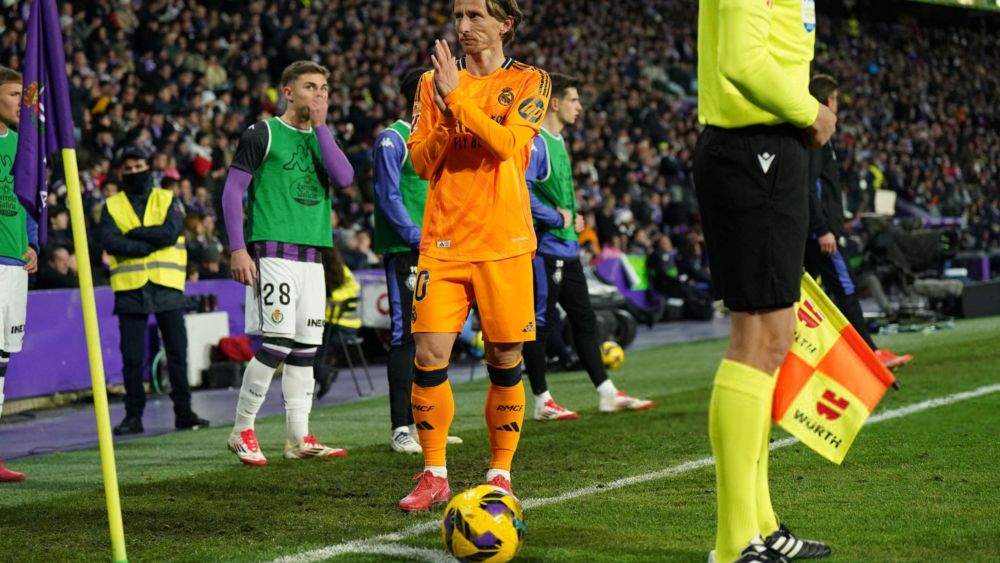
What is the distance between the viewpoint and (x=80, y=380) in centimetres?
1160

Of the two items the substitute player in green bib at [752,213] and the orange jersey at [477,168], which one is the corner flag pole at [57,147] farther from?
the substitute player in green bib at [752,213]

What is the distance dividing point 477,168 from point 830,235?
19.3 ft

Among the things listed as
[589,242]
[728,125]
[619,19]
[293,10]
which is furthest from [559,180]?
[619,19]

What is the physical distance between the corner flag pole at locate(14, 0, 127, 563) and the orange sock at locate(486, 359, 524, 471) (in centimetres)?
169

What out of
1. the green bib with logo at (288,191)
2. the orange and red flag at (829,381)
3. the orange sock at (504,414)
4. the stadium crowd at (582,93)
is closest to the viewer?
the orange and red flag at (829,381)

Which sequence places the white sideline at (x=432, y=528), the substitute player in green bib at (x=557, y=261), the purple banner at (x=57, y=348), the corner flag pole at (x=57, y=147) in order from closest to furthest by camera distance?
the corner flag pole at (x=57, y=147) → the white sideline at (x=432, y=528) → the substitute player in green bib at (x=557, y=261) → the purple banner at (x=57, y=348)

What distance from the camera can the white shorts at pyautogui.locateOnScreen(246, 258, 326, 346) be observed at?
709 centimetres

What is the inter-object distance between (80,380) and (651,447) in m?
6.41

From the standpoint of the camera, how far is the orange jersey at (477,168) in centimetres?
521

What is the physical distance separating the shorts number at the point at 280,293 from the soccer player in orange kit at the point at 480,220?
1922 mm

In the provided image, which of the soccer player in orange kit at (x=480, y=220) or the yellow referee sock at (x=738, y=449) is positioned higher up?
the soccer player in orange kit at (x=480, y=220)

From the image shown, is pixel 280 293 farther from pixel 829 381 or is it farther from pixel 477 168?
pixel 829 381

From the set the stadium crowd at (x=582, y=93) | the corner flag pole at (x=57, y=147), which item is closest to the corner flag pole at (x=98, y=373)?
the corner flag pole at (x=57, y=147)

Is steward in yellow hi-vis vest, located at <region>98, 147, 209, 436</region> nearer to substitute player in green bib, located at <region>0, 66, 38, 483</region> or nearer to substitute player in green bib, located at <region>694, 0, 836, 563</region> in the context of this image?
substitute player in green bib, located at <region>0, 66, 38, 483</region>
